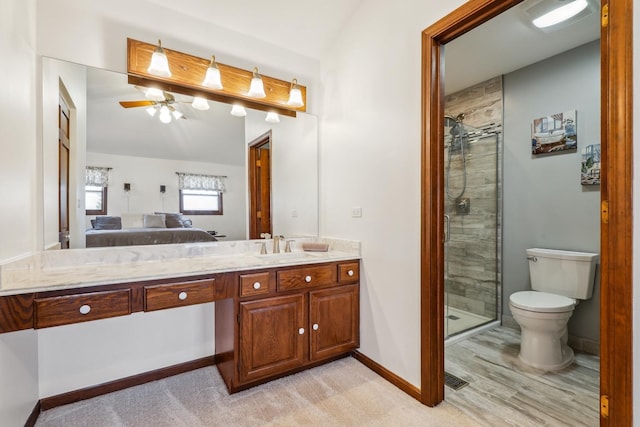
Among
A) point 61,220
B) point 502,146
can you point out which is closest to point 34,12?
point 61,220

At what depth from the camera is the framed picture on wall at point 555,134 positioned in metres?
2.45

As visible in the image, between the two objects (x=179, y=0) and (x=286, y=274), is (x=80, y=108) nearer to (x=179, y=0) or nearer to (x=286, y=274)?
(x=179, y=0)

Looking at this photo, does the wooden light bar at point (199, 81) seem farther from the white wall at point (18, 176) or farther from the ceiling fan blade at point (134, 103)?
the white wall at point (18, 176)

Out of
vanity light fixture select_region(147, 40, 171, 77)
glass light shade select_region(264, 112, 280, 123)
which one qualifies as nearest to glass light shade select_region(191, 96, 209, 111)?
vanity light fixture select_region(147, 40, 171, 77)

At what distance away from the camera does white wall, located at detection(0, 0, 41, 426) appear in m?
1.29

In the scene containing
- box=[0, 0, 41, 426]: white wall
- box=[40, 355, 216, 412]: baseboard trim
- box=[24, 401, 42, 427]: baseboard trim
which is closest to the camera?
box=[0, 0, 41, 426]: white wall

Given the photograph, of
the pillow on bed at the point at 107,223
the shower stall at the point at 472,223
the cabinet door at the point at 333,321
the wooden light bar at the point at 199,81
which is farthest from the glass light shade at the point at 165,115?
the shower stall at the point at 472,223

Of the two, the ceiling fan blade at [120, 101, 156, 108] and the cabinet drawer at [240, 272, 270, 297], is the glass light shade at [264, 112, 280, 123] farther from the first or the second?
the cabinet drawer at [240, 272, 270, 297]

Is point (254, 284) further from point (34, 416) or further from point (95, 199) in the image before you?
point (34, 416)

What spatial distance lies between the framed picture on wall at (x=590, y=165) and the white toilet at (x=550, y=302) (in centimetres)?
59

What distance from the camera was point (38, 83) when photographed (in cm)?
166

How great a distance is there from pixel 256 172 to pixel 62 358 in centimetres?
174

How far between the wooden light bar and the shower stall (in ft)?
5.73

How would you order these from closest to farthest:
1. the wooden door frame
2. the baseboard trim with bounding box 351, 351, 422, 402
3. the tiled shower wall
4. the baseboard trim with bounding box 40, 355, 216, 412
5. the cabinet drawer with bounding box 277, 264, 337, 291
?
the wooden door frame, the baseboard trim with bounding box 40, 355, 216, 412, the baseboard trim with bounding box 351, 351, 422, 402, the cabinet drawer with bounding box 277, 264, 337, 291, the tiled shower wall
